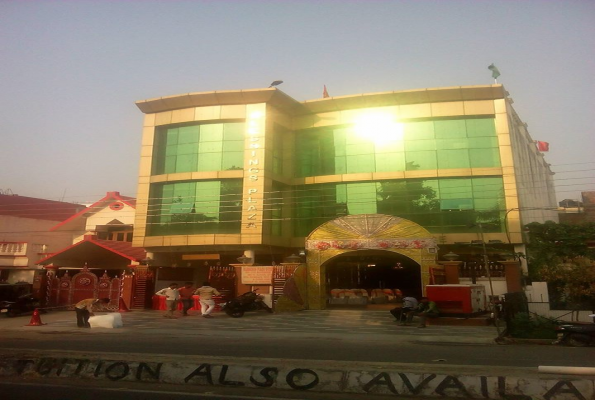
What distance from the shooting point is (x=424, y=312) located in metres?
13.8

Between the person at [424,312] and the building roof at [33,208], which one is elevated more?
the building roof at [33,208]

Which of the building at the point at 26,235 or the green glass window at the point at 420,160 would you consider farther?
the building at the point at 26,235

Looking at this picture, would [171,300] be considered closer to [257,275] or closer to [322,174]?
[257,275]

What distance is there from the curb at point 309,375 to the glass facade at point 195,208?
1636 centimetres

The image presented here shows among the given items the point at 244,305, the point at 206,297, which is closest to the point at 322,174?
the point at 244,305

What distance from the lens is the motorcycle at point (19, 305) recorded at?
59.4ft

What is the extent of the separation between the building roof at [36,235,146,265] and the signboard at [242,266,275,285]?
23.8 feet

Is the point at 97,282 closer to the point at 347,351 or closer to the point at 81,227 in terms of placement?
the point at 81,227

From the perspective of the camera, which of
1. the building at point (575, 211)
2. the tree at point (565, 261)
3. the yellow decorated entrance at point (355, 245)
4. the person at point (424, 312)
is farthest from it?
the building at point (575, 211)

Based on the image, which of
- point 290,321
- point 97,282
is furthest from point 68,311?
point 290,321

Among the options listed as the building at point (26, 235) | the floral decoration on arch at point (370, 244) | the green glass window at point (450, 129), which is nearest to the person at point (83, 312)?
the floral decoration on arch at point (370, 244)

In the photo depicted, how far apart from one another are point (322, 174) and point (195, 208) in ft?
25.4

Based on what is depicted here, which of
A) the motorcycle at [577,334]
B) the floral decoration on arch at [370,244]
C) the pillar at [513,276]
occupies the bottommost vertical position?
the motorcycle at [577,334]

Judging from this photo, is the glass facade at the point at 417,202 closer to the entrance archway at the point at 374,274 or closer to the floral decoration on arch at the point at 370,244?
the entrance archway at the point at 374,274
